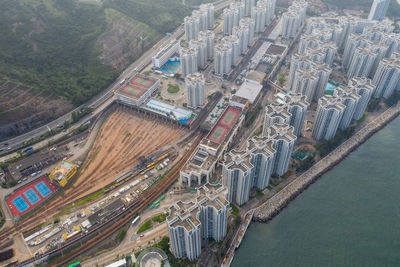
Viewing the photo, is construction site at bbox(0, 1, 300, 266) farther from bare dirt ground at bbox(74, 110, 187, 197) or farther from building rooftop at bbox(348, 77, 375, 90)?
building rooftop at bbox(348, 77, 375, 90)

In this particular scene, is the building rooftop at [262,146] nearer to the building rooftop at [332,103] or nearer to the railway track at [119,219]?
the railway track at [119,219]

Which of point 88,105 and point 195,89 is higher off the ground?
point 195,89

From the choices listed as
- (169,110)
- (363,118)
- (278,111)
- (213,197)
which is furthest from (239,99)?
(213,197)

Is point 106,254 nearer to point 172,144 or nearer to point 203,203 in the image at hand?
point 203,203

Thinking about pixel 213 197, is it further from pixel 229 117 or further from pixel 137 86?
pixel 137 86

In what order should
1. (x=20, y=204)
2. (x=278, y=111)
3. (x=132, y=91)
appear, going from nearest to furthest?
(x=20, y=204) < (x=278, y=111) < (x=132, y=91)

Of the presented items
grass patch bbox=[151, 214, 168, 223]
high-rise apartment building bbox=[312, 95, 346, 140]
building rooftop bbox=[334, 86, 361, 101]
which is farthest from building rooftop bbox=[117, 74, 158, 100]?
building rooftop bbox=[334, 86, 361, 101]
